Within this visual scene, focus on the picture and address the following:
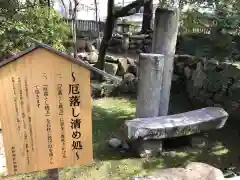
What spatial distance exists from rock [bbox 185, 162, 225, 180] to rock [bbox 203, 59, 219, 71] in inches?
130

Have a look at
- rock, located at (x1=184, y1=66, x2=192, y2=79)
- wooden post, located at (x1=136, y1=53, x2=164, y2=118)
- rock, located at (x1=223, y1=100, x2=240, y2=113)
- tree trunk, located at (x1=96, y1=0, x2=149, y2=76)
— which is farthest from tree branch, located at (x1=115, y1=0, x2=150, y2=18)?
rock, located at (x1=223, y1=100, x2=240, y2=113)

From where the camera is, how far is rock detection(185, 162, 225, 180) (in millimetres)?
3238

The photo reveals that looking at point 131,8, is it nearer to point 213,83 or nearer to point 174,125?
point 213,83

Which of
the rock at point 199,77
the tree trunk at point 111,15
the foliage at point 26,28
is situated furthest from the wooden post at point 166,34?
the tree trunk at point 111,15

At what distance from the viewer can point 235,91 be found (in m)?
5.66

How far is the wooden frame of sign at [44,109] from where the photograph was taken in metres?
2.26

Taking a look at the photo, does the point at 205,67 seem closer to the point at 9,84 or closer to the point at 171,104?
the point at 171,104

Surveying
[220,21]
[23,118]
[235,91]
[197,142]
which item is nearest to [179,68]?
[235,91]

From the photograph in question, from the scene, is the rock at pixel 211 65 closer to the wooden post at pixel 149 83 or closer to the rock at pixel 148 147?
the wooden post at pixel 149 83

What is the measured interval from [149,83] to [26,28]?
268 cm

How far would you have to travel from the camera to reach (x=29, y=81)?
2273mm

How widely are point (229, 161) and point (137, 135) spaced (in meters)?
1.61

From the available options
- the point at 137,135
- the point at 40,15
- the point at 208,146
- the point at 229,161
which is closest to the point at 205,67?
the point at 208,146

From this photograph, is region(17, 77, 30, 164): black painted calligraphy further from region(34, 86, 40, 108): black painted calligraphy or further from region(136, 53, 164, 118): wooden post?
region(136, 53, 164, 118): wooden post
